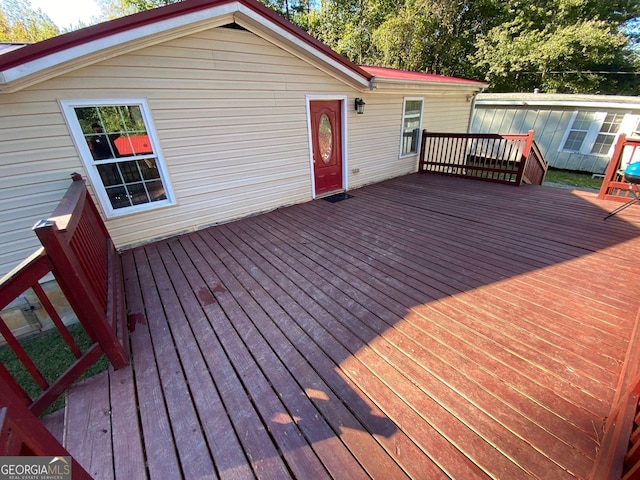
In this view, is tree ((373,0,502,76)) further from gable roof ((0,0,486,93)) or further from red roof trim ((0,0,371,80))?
red roof trim ((0,0,371,80))

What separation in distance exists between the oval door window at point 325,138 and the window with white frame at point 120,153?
285 cm

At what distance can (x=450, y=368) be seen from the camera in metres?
1.85

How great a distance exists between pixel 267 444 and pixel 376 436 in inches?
23.6

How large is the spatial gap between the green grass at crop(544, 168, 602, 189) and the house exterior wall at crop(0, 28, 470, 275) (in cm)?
818

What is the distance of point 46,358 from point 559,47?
20.4 meters

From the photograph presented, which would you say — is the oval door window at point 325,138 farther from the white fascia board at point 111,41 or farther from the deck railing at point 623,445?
the deck railing at point 623,445

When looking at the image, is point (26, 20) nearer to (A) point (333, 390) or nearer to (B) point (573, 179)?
(A) point (333, 390)

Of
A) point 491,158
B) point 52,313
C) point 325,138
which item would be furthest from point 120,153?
point 491,158

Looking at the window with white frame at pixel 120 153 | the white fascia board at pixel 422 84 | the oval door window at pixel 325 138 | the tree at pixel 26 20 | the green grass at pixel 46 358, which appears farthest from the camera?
the tree at pixel 26 20

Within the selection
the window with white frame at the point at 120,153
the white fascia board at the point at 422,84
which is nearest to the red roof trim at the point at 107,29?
the window with white frame at the point at 120,153

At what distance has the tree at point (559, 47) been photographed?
12.9 meters

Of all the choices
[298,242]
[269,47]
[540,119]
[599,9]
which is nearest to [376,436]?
[298,242]

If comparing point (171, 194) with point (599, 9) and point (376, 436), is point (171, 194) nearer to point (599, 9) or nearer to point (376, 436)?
point (376, 436)

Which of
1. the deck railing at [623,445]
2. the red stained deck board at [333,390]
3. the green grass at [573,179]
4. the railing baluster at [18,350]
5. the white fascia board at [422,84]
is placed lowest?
the green grass at [573,179]
